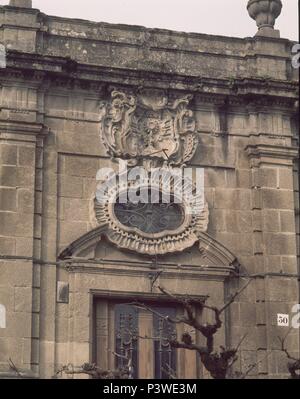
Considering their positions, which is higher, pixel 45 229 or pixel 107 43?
pixel 107 43

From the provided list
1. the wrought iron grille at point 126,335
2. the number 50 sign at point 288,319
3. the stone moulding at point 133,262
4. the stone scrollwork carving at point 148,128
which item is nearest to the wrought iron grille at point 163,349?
the wrought iron grille at point 126,335

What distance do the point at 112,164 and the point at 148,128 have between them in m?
0.99

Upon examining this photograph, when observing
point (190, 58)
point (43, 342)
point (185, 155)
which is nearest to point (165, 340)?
point (43, 342)

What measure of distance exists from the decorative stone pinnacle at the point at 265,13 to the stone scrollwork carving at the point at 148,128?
7.52ft

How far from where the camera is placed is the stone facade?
59.6 feet

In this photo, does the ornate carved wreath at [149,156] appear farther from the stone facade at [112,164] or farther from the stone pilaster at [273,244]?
the stone pilaster at [273,244]

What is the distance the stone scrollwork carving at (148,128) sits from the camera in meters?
19.4

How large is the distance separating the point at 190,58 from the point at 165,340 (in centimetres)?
537

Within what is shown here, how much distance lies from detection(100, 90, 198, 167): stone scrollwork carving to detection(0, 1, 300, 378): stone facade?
0.15 meters

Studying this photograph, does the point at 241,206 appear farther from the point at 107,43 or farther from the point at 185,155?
the point at 107,43

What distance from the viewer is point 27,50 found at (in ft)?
63.2

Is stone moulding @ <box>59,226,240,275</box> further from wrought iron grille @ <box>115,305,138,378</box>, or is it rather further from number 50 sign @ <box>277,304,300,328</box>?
number 50 sign @ <box>277,304,300,328</box>

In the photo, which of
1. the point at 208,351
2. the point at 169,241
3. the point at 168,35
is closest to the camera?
the point at 208,351

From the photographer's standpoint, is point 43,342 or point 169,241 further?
point 169,241
